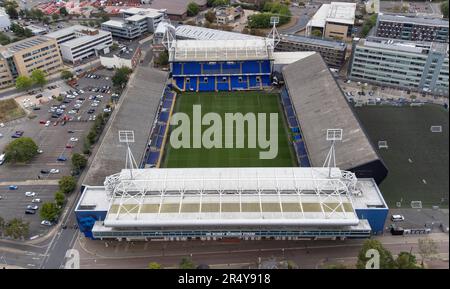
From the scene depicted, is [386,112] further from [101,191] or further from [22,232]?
[22,232]

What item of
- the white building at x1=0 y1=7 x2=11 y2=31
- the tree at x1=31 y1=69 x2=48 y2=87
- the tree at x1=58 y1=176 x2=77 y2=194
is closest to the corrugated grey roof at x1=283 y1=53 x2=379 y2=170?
→ the tree at x1=58 y1=176 x2=77 y2=194

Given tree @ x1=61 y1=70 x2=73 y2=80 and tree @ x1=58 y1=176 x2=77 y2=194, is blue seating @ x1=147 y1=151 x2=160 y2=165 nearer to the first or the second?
tree @ x1=58 y1=176 x2=77 y2=194

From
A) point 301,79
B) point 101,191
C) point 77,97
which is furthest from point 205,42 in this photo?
point 101,191

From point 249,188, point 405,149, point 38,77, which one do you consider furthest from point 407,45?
point 38,77

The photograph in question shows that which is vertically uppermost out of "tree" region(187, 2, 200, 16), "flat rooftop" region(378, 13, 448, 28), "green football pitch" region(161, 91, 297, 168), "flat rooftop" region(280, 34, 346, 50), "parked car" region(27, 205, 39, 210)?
"flat rooftop" region(378, 13, 448, 28)

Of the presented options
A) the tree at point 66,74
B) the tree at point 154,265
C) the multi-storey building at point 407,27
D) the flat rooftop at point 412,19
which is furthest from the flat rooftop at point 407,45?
the tree at point 66,74

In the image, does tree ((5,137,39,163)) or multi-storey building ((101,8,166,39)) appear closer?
tree ((5,137,39,163))
